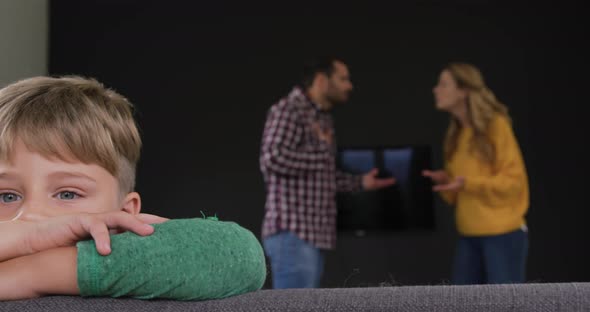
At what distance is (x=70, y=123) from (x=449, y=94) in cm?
321

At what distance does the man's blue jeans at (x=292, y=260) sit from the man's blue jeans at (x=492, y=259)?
0.68 metres

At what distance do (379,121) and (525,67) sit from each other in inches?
45.4

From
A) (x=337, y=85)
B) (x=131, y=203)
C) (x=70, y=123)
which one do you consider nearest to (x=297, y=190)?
(x=337, y=85)

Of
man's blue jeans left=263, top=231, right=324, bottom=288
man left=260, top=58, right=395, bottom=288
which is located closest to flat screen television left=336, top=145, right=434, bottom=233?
man left=260, top=58, right=395, bottom=288

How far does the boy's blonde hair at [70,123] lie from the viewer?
0.95 metres

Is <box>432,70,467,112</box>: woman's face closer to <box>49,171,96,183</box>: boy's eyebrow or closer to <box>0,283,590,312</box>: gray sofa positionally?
<box>49,171,96,183</box>: boy's eyebrow

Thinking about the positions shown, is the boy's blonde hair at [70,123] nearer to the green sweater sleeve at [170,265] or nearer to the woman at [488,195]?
the green sweater sleeve at [170,265]

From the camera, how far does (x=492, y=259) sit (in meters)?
3.63

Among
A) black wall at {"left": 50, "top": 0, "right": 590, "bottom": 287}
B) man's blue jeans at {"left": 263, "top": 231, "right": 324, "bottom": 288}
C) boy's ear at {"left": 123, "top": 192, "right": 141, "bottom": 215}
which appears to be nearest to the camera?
boy's ear at {"left": 123, "top": 192, "right": 141, "bottom": 215}

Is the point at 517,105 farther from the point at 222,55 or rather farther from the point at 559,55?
the point at 222,55

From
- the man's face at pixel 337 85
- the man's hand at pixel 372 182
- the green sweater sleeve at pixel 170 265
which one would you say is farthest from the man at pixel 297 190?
the green sweater sleeve at pixel 170 265

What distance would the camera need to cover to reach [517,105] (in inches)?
247

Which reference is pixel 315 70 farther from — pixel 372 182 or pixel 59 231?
pixel 59 231

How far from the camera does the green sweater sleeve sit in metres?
0.66
